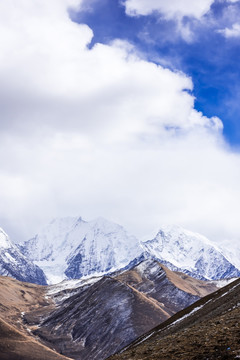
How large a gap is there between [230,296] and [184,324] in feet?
28.6

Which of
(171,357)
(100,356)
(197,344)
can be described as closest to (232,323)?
(197,344)

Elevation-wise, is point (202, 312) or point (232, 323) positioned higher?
point (202, 312)

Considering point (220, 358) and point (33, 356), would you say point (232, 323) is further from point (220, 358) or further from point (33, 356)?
point (33, 356)

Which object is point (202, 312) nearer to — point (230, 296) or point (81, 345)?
point (230, 296)

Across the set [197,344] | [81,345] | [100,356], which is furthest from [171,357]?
[81,345]

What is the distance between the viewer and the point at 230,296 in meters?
65.7

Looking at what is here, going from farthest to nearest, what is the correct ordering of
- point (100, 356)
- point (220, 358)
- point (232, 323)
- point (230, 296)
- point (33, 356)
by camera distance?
point (100, 356) < point (33, 356) < point (230, 296) < point (232, 323) < point (220, 358)

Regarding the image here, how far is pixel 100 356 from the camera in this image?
182625 millimetres

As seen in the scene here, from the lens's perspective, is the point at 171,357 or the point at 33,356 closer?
the point at 171,357

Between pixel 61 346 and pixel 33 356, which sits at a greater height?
pixel 61 346

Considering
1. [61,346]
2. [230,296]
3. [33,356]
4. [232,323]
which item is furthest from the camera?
[61,346]

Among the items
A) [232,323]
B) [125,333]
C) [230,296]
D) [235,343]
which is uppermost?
[125,333]

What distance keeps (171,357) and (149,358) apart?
2.83 m

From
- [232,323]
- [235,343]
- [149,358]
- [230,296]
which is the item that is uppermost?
[230,296]
